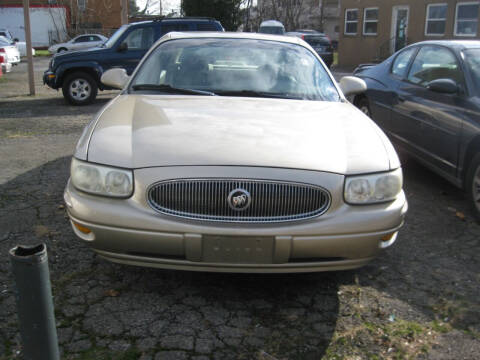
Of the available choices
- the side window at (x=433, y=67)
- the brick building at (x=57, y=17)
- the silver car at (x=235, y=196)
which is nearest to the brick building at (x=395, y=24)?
the side window at (x=433, y=67)

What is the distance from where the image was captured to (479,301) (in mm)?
3289

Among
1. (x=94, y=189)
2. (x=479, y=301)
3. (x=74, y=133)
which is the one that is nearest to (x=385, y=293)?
(x=479, y=301)

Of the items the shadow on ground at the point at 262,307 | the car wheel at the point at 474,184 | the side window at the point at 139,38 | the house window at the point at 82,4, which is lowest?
the shadow on ground at the point at 262,307

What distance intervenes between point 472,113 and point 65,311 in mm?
3679

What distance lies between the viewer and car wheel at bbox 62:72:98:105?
1146 centimetres

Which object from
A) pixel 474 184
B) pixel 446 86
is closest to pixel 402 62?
pixel 446 86

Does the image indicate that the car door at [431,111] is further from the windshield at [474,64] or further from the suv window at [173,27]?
the suv window at [173,27]

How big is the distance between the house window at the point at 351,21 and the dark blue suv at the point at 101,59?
17.6 meters

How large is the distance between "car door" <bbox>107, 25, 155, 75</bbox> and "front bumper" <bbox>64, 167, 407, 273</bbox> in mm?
8915

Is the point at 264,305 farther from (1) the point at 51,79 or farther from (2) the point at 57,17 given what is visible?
(2) the point at 57,17

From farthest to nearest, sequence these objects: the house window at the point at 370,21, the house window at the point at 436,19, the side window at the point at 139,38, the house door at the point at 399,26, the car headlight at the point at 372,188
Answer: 1. the house window at the point at 370,21
2. the house door at the point at 399,26
3. the house window at the point at 436,19
4. the side window at the point at 139,38
5. the car headlight at the point at 372,188

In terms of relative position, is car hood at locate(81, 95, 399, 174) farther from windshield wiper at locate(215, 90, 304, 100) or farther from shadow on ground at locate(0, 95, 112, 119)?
shadow on ground at locate(0, 95, 112, 119)

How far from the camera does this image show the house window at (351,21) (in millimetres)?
27359

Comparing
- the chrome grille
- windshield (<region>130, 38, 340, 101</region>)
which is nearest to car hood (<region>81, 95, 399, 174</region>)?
the chrome grille
